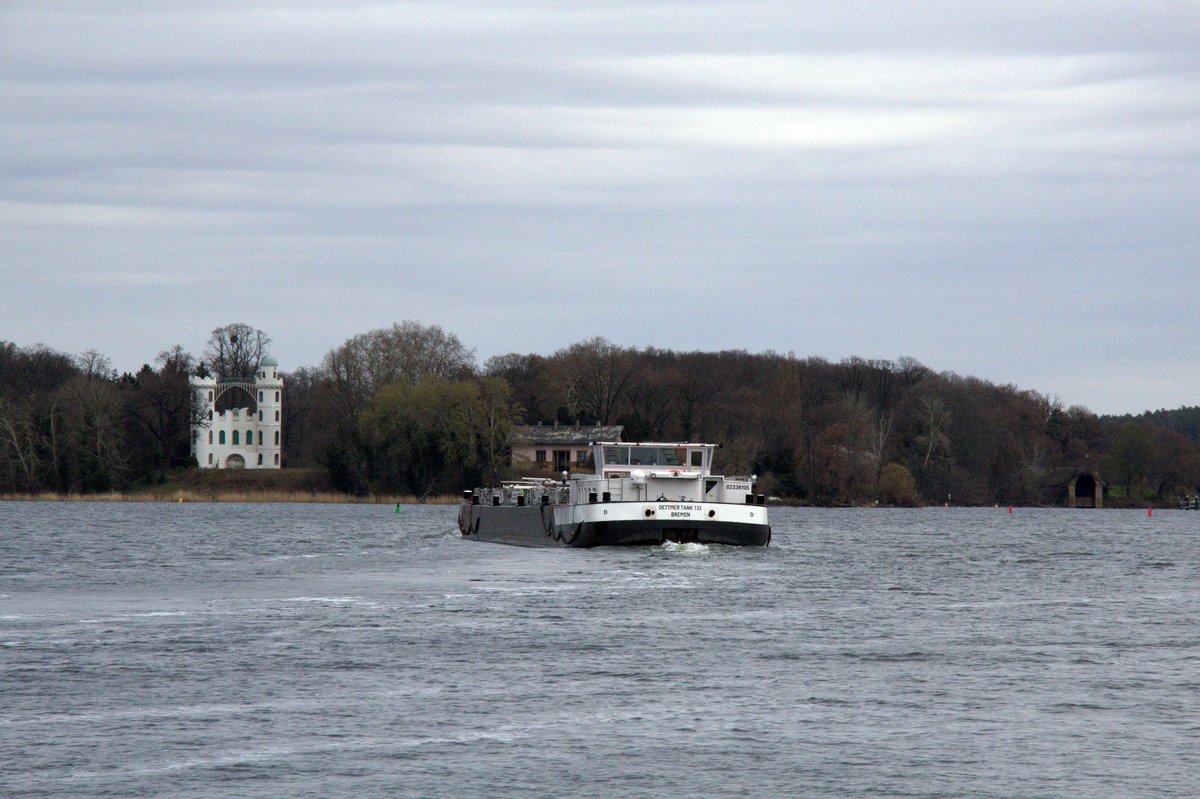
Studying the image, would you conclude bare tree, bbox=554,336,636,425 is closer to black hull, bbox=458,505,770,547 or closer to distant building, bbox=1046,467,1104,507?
distant building, bbox=1046,467,1104,507

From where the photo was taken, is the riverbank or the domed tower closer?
the riverbank

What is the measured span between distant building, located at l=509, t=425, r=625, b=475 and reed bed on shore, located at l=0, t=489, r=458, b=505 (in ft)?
30.4

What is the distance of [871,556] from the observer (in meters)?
69.8

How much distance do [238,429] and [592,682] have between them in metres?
170

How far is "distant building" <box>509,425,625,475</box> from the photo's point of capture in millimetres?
150625

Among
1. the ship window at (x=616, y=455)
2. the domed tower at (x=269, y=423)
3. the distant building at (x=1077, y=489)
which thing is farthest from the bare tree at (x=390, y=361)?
the ship window at (x=616, y=455)

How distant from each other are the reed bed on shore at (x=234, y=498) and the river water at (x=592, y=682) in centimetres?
9716

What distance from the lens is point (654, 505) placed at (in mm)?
63938

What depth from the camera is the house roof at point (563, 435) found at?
150875mm

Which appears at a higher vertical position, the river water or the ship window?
the ship window

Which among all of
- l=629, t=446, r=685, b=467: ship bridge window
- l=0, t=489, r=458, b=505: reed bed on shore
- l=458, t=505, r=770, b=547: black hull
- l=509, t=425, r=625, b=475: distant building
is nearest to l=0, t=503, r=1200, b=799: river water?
l=458, t=505, r=770, b=547: black hull

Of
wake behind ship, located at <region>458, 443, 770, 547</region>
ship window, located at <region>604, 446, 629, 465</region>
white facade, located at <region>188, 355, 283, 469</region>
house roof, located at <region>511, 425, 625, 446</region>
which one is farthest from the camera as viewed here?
white facade, located at <region>188, 355, 283, 469</region>

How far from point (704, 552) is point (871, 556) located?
30.4ft

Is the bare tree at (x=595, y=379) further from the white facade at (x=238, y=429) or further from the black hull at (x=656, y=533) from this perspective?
the black hull at (x=656, y=533)
